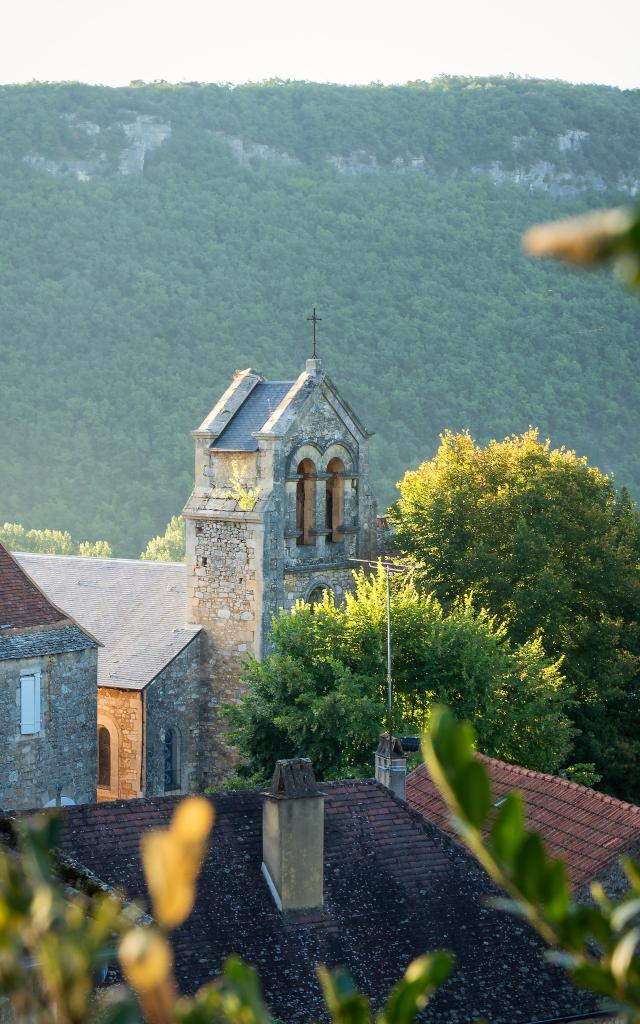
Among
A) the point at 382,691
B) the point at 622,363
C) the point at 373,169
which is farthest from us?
the point at 373,169

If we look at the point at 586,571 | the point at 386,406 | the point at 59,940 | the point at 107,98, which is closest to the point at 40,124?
the point at 107,98

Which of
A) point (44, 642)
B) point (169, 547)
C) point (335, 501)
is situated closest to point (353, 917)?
point (44, 642)

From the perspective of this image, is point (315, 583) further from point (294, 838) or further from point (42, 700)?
point (294, 838)

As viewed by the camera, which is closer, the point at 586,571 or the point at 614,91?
the point at 586,571

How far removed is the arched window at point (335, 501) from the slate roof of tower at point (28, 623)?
25.7 feet

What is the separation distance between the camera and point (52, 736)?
2702 centimetres

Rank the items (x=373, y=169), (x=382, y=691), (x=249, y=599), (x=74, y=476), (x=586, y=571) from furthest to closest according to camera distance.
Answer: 1. (x=373, y=169)
2. (x=74, y=476)
3. (x=586, y=571)
4. (x=249, y=599)
5. (x=382, y=691)

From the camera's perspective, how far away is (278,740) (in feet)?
90.5

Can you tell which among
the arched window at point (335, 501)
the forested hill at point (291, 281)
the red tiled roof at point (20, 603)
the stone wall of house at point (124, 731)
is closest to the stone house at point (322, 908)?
the red tiled roof at point (20, 603)

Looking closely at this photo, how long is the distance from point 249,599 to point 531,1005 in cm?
1739

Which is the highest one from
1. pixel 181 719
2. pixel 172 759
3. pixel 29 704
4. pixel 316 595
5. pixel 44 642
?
pixel 316 595

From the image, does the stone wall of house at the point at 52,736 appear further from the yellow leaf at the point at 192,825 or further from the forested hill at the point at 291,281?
the forested hill at the point at 291,281

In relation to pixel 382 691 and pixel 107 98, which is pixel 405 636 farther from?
pixel 107 98

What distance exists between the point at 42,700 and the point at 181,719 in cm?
589
